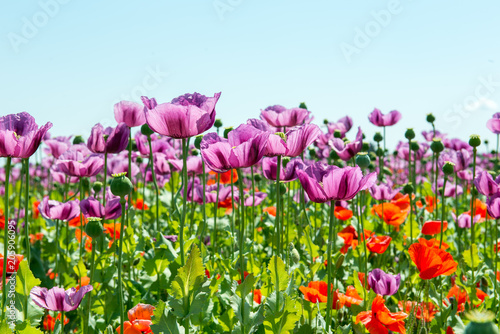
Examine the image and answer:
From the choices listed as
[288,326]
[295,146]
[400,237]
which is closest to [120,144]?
[295,146]

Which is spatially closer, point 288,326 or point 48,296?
point 288,326

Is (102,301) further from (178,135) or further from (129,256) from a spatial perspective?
(178,135)

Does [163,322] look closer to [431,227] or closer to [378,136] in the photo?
[431,227]

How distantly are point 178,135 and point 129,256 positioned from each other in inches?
46.0

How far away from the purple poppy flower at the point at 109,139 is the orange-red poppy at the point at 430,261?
129 centimetres

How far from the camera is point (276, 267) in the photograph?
141 centimetres

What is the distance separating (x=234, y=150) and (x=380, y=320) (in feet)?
2.59

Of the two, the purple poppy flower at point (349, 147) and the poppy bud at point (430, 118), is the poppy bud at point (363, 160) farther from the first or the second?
the poppy bud at point (430, 118)

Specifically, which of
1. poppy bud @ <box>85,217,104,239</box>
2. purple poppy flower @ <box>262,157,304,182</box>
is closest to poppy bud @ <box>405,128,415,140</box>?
purple poppy flower @ <box>262,157,304,182</box>

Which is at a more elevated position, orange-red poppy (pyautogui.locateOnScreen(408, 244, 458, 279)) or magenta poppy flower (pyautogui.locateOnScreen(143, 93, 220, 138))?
magenta poppy flower (pyautogui.locateOnScreen(143, 93, 220, 138))

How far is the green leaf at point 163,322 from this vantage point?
49.7 inches

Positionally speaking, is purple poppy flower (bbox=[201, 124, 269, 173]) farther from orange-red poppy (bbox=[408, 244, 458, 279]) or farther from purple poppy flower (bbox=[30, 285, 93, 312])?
orange-red poppy (bbox=[408, 244, 458, 279])

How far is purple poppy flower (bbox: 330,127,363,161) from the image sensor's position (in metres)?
2.42

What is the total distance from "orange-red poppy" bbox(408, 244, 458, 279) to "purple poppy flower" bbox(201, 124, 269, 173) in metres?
0.81
